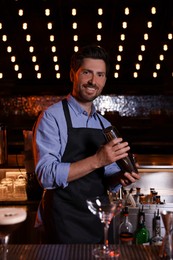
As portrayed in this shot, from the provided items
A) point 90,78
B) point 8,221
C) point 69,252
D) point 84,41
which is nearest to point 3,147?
point 90,78

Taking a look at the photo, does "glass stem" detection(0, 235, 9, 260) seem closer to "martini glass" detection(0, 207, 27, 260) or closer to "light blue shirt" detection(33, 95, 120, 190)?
"martini glass" detection(0, 207, 27, 260)

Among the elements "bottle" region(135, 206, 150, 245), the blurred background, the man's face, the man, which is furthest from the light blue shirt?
the blurred background

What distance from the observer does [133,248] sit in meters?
2.03

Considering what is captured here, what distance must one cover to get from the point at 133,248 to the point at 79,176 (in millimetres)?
455

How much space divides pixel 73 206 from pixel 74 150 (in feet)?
1.02

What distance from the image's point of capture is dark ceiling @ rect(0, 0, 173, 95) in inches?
229

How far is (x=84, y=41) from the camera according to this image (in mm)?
6324

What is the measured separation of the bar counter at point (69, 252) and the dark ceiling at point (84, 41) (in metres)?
4.19

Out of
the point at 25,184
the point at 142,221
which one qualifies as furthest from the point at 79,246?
the point at 25,184

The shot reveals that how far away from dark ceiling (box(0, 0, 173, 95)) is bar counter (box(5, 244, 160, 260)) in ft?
13.7

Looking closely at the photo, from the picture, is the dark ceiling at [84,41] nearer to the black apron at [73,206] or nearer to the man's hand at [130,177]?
the black apron at [73,206]

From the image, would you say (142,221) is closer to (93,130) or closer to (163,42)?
(93,130)

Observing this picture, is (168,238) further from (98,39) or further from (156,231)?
(98,39)

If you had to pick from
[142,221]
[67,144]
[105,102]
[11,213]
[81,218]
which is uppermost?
[105,102]
